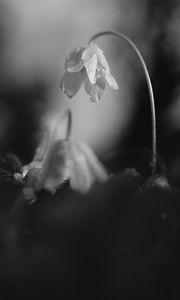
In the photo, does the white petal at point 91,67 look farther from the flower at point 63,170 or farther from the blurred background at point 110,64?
the blurred background at point 110,64

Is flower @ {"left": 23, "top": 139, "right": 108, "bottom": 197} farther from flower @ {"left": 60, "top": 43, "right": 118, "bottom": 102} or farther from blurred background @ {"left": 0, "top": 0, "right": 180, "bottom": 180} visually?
blurred background @ {"left": 0, "top": 0, "right": 180, "bottom": 180}

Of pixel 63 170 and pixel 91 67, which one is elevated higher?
pixel 91 67

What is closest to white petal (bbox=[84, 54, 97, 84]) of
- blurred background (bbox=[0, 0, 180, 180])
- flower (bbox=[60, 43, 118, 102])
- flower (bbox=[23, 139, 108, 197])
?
flower (bbox=[60, 43, 118, 102])

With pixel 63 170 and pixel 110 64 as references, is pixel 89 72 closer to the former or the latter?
pixel 63 170

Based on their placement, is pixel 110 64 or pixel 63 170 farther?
pixel 110 64

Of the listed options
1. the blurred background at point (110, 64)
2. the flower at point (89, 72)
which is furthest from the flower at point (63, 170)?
the blurred background at point (110, 64)

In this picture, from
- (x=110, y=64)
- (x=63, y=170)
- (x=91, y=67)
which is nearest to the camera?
(x=63, y=170)

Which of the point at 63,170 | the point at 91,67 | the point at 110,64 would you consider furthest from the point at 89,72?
the point at 110,64
